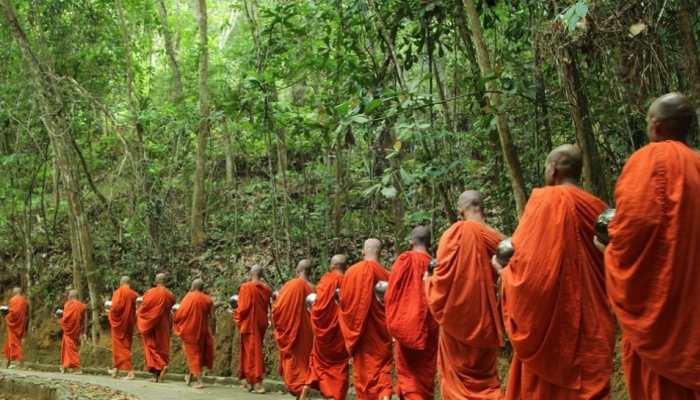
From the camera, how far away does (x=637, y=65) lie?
6230 millimetres

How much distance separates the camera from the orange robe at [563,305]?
15.2ft

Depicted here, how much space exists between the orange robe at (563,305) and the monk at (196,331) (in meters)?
9.56

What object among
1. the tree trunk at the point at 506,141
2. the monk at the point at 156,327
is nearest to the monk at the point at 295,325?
the monk at the point at 156,327

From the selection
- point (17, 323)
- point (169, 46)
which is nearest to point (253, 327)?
point (17, 323)

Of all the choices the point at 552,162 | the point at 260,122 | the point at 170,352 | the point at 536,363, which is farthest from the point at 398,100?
the point at 170,352

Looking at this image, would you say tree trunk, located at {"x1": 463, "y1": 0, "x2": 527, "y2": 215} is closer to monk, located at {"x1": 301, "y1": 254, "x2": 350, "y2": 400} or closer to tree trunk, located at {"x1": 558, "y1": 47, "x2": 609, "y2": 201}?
tree trunk, located at {"x1": 558, "y1": 47, "x2": 609, "y2": 201}

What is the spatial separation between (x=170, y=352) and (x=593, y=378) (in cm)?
1241

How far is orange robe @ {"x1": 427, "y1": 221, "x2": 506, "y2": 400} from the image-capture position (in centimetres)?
608

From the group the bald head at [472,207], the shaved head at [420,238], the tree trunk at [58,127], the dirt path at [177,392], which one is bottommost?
the dirt path at [177,392]

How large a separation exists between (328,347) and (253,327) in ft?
10.3

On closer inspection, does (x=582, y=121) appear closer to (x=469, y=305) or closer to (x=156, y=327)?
(x=469, y=305)

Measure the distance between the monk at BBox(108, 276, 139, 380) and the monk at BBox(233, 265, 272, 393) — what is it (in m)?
3.61

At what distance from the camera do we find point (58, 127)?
56.4 ft

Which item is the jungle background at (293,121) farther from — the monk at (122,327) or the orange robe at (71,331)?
the monk at (122,327)
